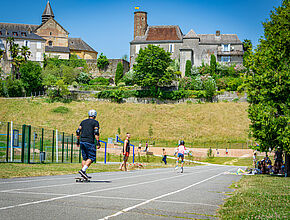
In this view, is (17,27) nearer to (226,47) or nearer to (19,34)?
(19,34)

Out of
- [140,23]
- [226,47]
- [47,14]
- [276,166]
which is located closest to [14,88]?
[140,23]

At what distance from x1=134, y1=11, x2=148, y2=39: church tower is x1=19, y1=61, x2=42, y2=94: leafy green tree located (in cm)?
2884

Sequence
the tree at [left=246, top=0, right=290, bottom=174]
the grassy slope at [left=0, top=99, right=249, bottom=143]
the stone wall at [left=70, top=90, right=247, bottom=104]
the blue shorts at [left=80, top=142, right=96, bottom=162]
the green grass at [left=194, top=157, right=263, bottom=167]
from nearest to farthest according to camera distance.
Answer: the blue shorts at [left=80, top=142, right=96, bottom=162] < the tree at [left=246, top=0, right=290, bottom=174] < the green grass at [left=194, top=157, right=263, bottom=167] < the grassy slope at [left=0, top=99, right=249, bottom=143] < the stone wall at [left=70, top=90, right=247, bottom=104]

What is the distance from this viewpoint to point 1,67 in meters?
93.5

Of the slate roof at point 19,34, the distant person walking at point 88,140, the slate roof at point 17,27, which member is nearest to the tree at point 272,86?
the distant person walking at point 88,140

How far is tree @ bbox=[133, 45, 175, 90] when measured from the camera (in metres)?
83.6

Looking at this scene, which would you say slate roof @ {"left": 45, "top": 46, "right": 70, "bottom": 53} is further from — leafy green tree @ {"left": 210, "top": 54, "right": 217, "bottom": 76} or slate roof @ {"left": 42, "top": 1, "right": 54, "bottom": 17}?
leafy green tree @ {"left": 210, "top": 54, "right": 217, "bottom": 76}

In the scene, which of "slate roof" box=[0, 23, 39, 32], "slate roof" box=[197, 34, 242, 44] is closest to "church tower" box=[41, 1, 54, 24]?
"slate roof" box=[0, 23, 39, 32]

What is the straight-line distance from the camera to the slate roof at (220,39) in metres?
95.8

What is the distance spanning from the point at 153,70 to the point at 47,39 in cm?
3813

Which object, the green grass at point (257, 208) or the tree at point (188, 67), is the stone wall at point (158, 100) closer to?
the tree at point (188, 67)

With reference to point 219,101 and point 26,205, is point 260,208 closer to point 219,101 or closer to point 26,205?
point 26,205

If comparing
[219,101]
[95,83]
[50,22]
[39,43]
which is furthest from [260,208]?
[50,22]

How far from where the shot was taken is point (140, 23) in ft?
335
